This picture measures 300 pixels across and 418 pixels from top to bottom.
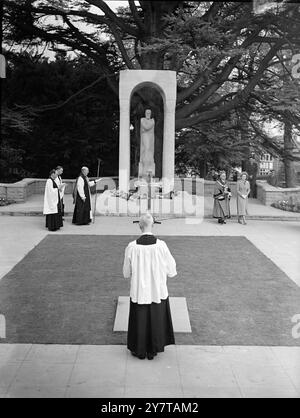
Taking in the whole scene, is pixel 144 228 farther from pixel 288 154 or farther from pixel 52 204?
pixel 288 154

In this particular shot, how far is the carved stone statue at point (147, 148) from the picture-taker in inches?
881

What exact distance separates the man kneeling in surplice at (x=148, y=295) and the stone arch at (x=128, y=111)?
14.1 m

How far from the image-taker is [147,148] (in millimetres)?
22688

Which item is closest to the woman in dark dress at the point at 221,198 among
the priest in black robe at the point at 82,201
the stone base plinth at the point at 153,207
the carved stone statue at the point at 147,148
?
the stone base plinth at the point at 153,207

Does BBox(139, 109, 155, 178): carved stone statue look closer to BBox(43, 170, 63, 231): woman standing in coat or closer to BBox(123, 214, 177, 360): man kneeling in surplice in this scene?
BBox(43, 170, 63, 231): woman standing in coat

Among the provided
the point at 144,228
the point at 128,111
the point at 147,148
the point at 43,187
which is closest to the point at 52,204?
the point at 128,111

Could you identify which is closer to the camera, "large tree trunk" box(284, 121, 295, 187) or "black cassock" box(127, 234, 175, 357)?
"black cassock" box(127, 234, 175, 357)

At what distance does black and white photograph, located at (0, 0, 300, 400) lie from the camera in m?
6.02

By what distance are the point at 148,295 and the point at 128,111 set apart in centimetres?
1543

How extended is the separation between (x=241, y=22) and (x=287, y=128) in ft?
22.7

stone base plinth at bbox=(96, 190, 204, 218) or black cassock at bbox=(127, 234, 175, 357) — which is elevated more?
stone base plinth at bbox=(96, 190, 204, 218)

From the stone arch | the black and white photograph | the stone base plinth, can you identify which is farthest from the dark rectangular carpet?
the stone arch

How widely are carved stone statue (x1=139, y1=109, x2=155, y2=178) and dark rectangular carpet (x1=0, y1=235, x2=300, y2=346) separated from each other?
982 cm

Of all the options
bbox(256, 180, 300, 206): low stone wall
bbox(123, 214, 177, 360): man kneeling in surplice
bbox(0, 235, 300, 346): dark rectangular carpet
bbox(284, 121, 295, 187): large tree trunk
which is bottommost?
bbox(0, 235, 300, 346): dark rectangular carpet
